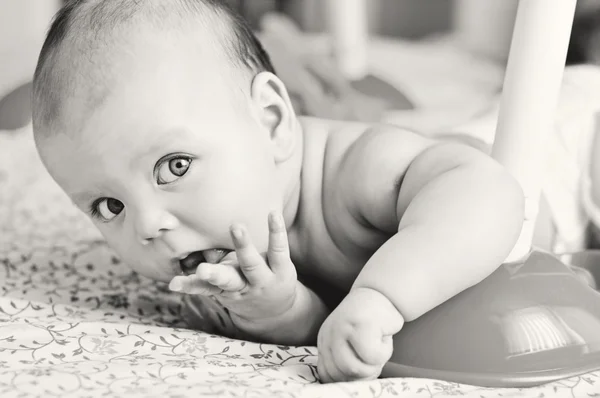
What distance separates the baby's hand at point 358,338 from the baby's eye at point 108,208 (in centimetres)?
26

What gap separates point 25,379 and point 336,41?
5.67 ft

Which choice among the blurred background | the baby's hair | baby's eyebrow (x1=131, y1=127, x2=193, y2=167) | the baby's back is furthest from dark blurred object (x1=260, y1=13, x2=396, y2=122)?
baby's eyebrow (x1=131, y1=127, x2=193, y2=167)

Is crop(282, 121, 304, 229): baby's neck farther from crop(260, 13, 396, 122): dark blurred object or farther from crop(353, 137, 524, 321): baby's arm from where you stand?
crop(260, 13, 396, 122): dark blurred object

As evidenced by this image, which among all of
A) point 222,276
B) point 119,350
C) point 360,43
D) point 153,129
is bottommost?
point 119,350

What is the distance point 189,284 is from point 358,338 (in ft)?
0.47

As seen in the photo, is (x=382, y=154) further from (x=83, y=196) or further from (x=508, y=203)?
(x=83, y=196)

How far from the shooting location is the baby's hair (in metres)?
0.75

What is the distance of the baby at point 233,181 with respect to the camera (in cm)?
67

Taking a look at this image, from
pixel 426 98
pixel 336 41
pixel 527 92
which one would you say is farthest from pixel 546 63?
pixel 336 41

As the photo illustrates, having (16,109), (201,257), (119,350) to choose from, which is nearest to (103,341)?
(119,350)

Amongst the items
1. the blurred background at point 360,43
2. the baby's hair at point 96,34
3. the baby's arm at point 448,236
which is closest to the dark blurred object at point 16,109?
the blurred background at point 360,43

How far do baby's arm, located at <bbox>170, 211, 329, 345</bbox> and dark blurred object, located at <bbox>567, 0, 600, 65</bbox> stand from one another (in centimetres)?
172

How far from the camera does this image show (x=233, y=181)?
2.48 feet

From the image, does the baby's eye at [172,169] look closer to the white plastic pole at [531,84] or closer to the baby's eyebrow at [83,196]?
the baby's eyebrow at [83,196]
